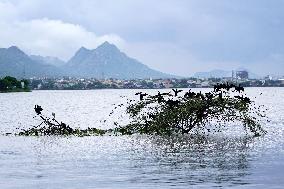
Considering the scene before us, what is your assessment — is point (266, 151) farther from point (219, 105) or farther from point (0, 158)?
point (0, 158)

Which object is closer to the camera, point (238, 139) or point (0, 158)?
point (0, 158)

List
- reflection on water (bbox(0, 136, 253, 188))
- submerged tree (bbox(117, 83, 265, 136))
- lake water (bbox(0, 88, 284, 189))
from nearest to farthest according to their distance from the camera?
lake water (bbox(0, 88, 284, 189)) < reflection on water (bbox(0, 136, 253, 188)) < submerged tree (bbox(117, 83, 265, 136))

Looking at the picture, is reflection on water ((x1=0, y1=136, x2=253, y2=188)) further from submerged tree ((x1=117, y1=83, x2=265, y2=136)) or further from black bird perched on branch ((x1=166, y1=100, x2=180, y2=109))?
black bird perched on branch ((x1=166, y1=100, x2=180, y2=109))

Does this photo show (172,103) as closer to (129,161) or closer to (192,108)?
(192,108)

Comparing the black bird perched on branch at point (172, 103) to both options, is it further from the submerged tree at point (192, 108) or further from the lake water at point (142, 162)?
the lake water at point (142, 162)

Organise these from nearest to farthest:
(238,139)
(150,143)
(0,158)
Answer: (0,158), (150,143), (238,139)

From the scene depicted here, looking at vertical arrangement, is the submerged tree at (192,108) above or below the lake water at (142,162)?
above

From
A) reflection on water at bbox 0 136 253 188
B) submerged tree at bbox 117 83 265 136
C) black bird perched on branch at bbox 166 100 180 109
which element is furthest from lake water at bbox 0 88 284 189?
black bird perched on branch at bbox 166 100 180 109

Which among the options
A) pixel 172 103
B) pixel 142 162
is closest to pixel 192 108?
pixel 172 103

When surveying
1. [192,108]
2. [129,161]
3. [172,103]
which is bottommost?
[129,161]

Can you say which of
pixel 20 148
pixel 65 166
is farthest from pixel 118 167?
pixel 20 148

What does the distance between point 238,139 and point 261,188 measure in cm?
2457

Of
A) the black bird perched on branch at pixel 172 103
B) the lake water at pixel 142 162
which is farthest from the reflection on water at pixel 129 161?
the black bird perched on branch at pixel 172 103

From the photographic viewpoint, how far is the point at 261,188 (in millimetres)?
24219
